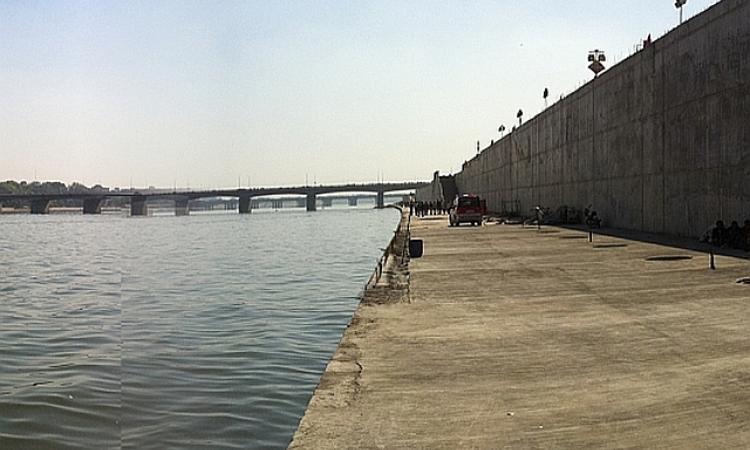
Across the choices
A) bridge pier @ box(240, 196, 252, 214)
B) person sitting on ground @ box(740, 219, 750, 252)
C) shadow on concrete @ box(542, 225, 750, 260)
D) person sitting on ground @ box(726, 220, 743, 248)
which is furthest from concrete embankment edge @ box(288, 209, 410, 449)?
bridge pier @ box(240, 196, 252, 214)

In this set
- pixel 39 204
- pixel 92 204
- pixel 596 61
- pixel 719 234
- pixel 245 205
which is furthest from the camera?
pixel 245 205

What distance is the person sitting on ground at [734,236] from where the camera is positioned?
76.9 ft

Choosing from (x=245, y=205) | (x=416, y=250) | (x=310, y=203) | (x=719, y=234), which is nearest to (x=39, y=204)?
(x=245, y=205)

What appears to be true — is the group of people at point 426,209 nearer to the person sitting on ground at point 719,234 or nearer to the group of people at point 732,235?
the person sitting on ground at point 719,234

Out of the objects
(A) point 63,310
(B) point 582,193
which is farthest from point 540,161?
(A) point 63,310

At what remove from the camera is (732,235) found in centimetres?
2381

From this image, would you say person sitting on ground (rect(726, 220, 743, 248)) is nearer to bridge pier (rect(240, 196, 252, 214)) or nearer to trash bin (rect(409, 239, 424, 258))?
trash bin (rect(409, 239, 424, 258))

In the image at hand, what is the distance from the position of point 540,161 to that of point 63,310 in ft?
139

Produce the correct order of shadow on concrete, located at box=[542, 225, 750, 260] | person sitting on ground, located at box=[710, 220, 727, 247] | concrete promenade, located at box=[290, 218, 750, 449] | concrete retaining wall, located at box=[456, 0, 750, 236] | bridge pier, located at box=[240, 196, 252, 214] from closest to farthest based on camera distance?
concrete promenade, located at box=[290, 218, 750, 449] → shadow on concrete, located at box=[542, 225, 750, 260] → person sitting on ground, located at box=[710, 220, 727, 247] → concrete retaining wall, located at box=[456, 0, 750, 236] → bridge pier, located at box=[240, 196, 252, 214]

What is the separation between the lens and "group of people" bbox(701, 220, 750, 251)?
2295 cm

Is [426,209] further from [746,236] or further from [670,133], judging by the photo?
[746,236]

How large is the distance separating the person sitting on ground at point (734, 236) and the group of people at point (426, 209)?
189 ft

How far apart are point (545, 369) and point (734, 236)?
56.3 feet

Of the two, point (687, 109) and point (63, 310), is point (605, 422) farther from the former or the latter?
point (687, 109)
